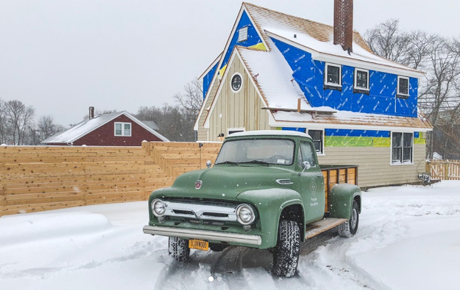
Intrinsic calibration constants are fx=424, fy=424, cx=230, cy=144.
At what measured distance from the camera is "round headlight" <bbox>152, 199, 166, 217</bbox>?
20.2ft

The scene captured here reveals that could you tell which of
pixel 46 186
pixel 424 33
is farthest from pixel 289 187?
pixel 424 33

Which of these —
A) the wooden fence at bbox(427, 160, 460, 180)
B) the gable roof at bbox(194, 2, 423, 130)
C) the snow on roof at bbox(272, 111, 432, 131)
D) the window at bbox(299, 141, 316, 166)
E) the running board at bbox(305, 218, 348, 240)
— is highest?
the gable roof at bbox(194, 2, 423, 130)

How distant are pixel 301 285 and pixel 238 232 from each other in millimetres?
1130

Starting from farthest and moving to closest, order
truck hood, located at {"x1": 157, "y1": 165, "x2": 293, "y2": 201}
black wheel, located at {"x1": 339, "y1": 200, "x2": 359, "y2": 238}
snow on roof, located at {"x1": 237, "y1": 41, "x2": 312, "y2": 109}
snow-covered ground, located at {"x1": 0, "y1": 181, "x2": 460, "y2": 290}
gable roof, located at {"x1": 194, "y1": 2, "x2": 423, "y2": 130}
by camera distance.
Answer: gable roof, located at {"x1": 194, "y1": 2, "x2": 423, "y2": 130}, snow on roof, located at {"x1": 237, "y1": 41, "x2": 312, "y2": 109}, black wheel, located at {"x1": 339, "y1": 200, "x2": 359, "y2": 238}, truck hood, located at {"x1": 157, "y1": 165, "x2": 293, "y2": 201}, snow-covered ground, located at {"x1": 0, "y1": 181, "x2": 460, "y2": 290}

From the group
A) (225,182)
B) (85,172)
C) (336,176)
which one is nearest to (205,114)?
(85,172)

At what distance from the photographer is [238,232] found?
5.50m

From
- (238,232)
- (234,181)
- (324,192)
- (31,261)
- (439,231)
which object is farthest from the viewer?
(439,231)

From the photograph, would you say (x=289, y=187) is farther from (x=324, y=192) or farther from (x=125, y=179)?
(x=125, y=179)

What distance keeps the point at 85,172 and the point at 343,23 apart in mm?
14881

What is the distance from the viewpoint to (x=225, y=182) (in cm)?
588

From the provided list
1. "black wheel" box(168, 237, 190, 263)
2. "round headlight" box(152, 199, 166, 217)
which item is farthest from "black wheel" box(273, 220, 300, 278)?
"round headlight" box(152, 199, 166, 217)

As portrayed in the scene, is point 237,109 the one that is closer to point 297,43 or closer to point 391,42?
point 297,43

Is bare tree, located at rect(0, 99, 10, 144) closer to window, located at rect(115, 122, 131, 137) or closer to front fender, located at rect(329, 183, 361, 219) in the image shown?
window, located at rect(115, 122, 131, 137)

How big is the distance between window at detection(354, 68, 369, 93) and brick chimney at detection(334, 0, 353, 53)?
1463 millimetres
